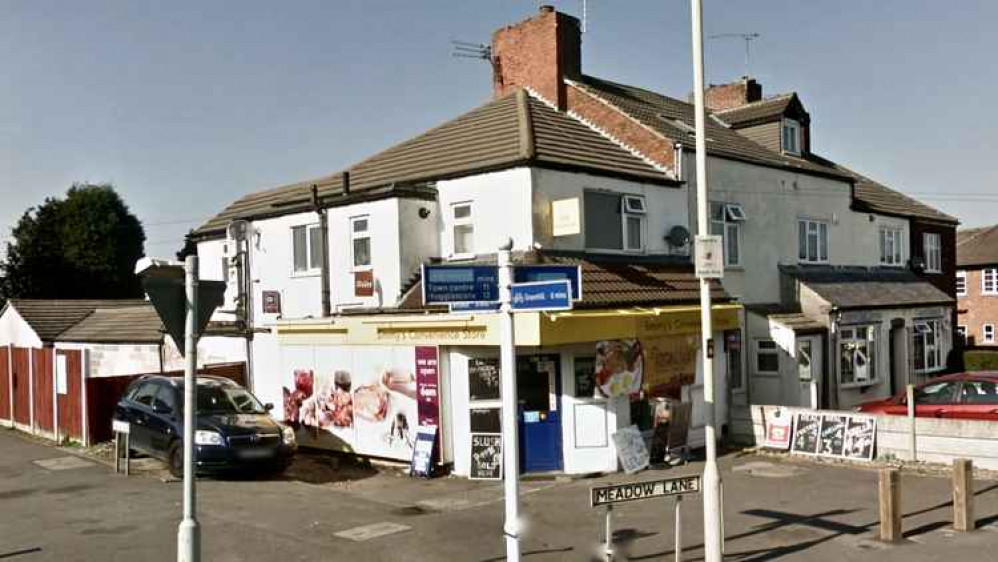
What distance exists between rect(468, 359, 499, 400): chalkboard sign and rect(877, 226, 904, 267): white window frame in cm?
1799

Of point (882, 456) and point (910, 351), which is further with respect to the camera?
point (910, 351)

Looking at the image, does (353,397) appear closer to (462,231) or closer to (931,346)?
(462,231)

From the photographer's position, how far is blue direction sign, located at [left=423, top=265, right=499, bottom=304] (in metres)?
7.42

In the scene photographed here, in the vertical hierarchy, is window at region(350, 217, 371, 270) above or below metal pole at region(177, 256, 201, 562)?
above

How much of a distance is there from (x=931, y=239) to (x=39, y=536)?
102 ft

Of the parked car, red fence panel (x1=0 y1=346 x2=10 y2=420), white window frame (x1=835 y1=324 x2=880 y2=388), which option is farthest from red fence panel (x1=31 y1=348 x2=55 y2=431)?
white window frame (x1=835 y1=324 x2=880 y2=388)

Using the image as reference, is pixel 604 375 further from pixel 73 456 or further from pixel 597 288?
pixel 73 456

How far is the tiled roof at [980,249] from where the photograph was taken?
148ft

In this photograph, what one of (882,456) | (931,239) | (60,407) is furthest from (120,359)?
(931,239)

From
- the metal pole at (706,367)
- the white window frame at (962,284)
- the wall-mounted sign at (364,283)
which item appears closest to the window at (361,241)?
the wall-mounted sign at (364,283)

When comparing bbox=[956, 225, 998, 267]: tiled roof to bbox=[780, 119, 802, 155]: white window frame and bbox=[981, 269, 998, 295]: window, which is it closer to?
bbox=[981, 269, 998, 295]: window

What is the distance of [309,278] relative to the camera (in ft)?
62.2

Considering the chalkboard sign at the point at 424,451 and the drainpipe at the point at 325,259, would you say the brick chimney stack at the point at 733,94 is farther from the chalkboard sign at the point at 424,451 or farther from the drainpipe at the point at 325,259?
the chalkboard sign at the point at 424,451

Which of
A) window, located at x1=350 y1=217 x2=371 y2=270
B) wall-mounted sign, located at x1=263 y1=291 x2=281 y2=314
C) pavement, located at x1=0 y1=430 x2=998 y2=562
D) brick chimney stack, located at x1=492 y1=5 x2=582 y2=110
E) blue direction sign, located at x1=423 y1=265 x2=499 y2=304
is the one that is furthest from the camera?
brick chimney stack, located at x1=492 y1=5 x2=582 y2=110
